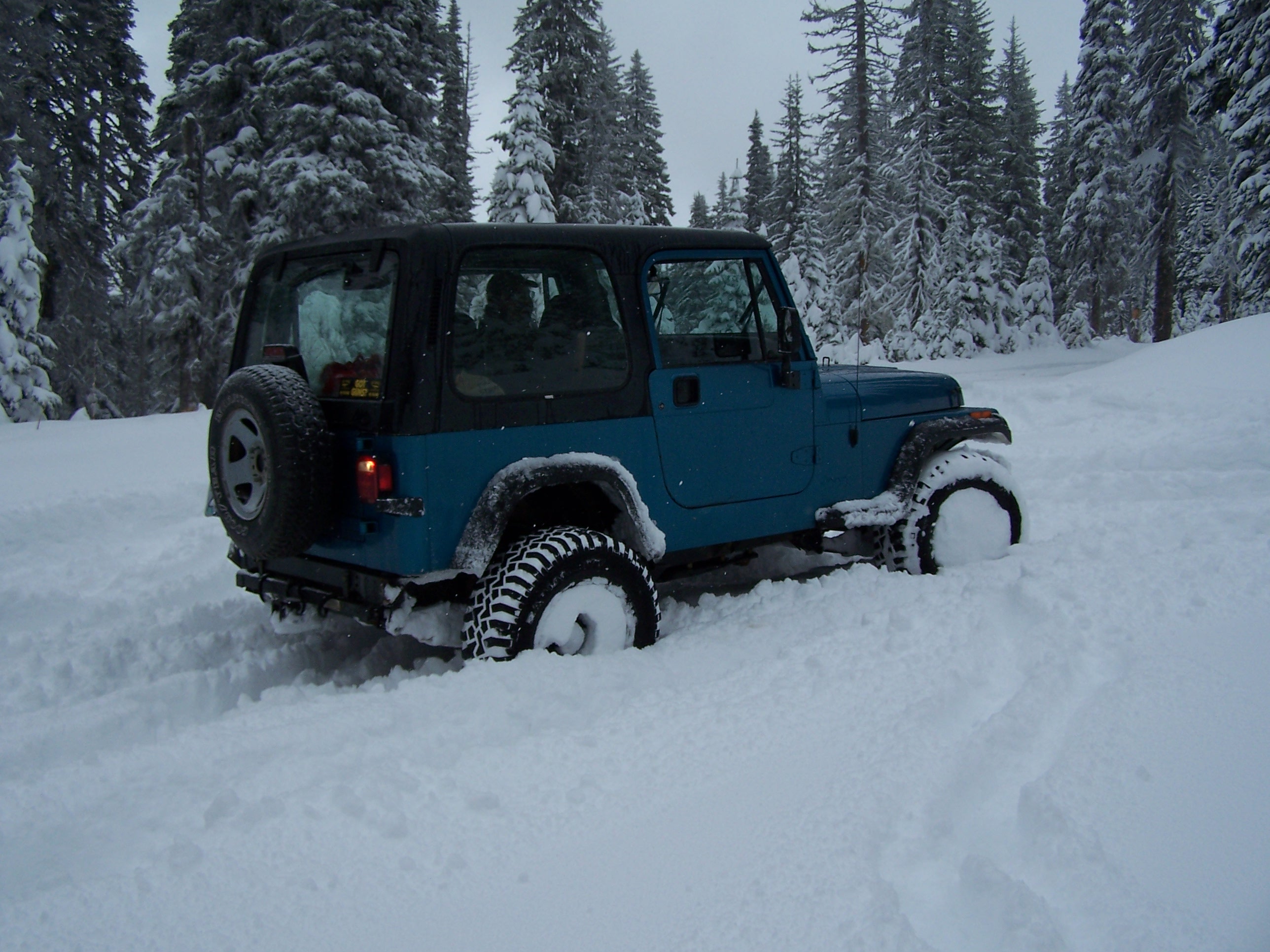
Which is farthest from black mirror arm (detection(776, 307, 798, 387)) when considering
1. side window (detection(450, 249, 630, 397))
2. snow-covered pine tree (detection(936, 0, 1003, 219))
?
snow-covered pine tree (detection(936, 0, 1003, 219))

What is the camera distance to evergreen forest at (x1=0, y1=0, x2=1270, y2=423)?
62.2 feet

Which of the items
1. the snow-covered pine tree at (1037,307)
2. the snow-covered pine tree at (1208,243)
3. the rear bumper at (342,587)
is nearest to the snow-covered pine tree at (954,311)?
the snow-covered pine tree at (1037,307)

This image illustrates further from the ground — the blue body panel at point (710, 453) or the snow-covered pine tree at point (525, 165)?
the snow-covered pine tree at point (525, 165)

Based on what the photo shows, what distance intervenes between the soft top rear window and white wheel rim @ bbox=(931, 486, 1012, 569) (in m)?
3.64

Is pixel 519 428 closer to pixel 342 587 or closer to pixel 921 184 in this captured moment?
pixel 342 587

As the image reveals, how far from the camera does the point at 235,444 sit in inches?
160

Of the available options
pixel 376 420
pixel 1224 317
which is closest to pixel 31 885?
pixel 376 420

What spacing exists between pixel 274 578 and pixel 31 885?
2225mm

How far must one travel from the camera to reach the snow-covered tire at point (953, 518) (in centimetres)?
565

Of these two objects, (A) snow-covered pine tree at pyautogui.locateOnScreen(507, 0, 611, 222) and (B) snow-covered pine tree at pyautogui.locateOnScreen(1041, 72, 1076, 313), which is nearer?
(A) snow-covered pine tree at pyautogui.locateOnScreen(507, 0, 611, 222)

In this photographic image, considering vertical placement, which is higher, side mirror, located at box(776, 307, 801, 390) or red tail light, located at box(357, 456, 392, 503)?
side mirror, located at box(776, 307, 801, 390)

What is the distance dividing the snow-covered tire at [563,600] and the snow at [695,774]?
18cm

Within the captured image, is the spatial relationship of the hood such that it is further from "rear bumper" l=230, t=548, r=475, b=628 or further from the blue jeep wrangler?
"rear bumper" l=230, t=548, r=475, b=628

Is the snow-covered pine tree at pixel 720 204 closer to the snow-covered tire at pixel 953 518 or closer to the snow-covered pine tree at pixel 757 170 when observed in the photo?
the snow-covered pine tree at pixel 757 170
